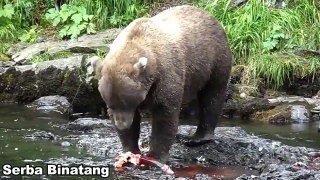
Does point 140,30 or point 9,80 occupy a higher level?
point 140,30

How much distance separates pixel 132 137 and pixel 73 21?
8370mm

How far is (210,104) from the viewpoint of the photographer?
26.1ft

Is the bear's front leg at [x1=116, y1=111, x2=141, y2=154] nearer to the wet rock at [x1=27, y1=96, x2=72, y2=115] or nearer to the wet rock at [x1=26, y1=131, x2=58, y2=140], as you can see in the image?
the wet rock at [x1=26, y1=131, x2=58, y2=140]

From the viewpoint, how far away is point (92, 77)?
11.1 m

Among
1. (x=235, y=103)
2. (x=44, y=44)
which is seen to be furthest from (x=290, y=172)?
(x=44, y=44)

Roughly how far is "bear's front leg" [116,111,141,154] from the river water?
0.45 metres

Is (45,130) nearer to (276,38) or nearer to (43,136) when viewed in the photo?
(43,136)

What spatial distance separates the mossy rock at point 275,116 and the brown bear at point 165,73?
2.94 m

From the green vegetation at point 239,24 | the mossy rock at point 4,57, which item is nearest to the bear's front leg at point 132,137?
the green vegetation at point 239,24

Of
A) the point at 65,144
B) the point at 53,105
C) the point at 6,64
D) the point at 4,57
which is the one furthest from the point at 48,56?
the point at 65,144

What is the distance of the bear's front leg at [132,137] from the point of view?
677 cm

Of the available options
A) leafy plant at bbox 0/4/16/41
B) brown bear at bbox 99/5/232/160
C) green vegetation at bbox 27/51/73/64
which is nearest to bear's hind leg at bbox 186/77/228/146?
Result: brown bear at bbox 99/5/232/160

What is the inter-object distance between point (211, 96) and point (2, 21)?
8.75 metres

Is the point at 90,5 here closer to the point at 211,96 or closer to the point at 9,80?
the point at 9,80
